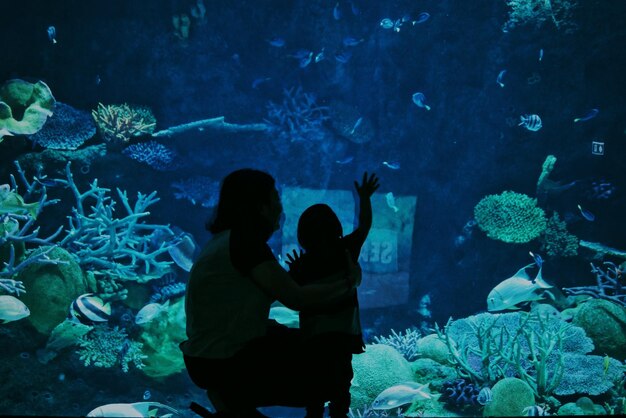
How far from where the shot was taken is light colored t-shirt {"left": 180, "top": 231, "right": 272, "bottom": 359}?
2.10m

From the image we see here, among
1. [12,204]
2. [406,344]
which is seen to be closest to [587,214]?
[406,344]

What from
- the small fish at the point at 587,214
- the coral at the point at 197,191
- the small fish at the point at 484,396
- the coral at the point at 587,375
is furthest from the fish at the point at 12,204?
the small fish at the point at 587,214

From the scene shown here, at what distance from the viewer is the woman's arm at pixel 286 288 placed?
76.0 inches

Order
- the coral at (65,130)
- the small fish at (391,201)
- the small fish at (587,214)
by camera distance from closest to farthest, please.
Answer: the coral at (65,130) < the small fish at (587,214) < the small fish at (391,201)

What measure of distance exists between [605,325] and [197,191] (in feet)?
20.3

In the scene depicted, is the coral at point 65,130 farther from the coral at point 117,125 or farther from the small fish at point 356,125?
the small fish at point 356,125

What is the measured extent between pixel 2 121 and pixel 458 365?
6997mm

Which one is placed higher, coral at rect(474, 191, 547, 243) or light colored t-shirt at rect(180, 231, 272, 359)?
coral at rect(474, 191, 547, 243)

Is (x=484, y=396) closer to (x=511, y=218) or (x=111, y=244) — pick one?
(x=511, y=218)

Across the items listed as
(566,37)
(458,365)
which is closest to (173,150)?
(458,365)

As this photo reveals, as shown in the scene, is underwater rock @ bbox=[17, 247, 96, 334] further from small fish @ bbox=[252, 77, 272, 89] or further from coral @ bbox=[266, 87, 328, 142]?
small fish @ bbox=[252, 77, 272, 89]

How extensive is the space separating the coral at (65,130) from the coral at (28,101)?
0.24 m

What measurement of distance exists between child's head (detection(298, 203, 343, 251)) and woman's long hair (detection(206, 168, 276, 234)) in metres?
0.22

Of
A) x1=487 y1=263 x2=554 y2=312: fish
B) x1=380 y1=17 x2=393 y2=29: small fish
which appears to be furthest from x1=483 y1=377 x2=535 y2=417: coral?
x1=380 y1=17 x2=393 y2=29: small fish
